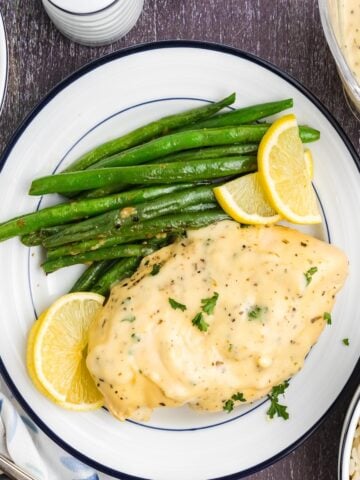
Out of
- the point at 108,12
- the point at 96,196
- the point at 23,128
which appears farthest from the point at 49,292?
the point at 108,12

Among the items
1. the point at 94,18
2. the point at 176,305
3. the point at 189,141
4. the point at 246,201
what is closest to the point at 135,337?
the point at 176,305

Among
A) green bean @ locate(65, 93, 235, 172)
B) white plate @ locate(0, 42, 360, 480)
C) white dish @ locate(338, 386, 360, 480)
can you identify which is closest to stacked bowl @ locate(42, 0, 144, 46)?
white plate @ locate(0, 42, 360, 480)

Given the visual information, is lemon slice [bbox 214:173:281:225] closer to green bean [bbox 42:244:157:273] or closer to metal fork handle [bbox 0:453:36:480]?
green bean [bbox 42:244:157:273]

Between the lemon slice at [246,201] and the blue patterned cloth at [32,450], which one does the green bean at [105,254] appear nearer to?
the lemon slice at [246,201]

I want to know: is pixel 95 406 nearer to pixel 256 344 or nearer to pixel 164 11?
pixel 256 344

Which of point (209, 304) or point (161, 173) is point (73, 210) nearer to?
point (161, 173)
